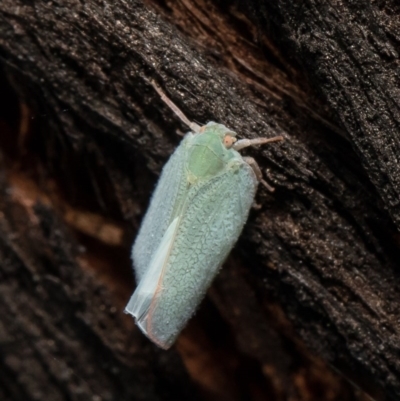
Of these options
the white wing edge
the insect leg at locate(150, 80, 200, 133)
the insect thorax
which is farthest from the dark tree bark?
the white wing edge

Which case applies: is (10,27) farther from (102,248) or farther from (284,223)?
(284,223)

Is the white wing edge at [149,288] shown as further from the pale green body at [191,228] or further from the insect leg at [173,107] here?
the insect leg at [173,107]

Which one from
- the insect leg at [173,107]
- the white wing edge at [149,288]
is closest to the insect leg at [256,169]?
the insect leg at [173,107]

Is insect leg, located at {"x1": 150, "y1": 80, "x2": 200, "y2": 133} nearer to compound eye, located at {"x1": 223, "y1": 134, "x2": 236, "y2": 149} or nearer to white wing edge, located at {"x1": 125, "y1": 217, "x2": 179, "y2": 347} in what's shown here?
compound eye, located at {"x1": 223, "y1": 134, "x2": 236, "y2": 149}

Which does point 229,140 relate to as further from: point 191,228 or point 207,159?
point 191,228

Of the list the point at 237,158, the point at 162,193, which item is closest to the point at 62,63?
the point at 162,193

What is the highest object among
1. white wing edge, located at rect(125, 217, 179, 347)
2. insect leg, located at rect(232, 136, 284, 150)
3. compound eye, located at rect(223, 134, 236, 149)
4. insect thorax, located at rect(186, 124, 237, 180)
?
insect leg, located at rect(232, 136, 284, 150)

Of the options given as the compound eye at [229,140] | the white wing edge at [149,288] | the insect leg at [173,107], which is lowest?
the white wing edge at [149,288]
